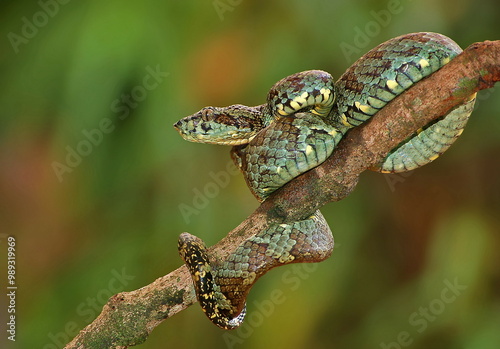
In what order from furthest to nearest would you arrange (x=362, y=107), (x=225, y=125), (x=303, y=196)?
(x=225, y=125)
(x=303, y=196)
(x=362, y=107)

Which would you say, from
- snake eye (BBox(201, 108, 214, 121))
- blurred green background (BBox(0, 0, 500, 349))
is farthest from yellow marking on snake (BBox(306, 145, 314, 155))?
blurred green background (BBox(0, 0, 500, 349))

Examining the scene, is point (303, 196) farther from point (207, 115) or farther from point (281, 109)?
point (207, 115)

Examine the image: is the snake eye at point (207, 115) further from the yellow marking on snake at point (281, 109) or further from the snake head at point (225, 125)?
the yellow marking on snake at point (281, 109)

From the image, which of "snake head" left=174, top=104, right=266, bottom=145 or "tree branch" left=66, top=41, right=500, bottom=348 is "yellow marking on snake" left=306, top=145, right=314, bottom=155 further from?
"snake head" left=174, top=104, right=266, bottom=145

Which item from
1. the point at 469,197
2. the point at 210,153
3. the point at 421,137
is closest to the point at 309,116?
the point at 421,137

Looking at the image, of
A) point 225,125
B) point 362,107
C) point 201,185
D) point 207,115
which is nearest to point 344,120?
point 362,107

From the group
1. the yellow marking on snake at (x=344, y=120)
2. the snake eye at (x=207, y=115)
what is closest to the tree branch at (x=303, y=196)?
the yellow marking on snake at (x=344, y=120)
